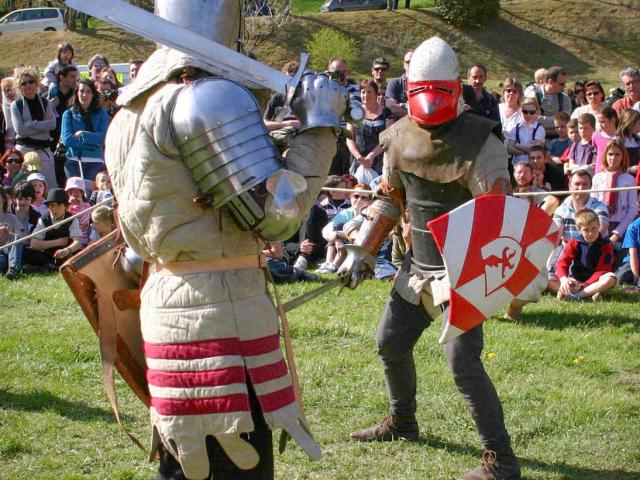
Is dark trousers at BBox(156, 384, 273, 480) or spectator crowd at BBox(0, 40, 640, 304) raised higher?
dark trousers at BBox(156, 384, 273, 480)

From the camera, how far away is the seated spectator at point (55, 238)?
9500 millimetres

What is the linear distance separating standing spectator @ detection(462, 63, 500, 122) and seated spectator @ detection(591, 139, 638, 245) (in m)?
1.15

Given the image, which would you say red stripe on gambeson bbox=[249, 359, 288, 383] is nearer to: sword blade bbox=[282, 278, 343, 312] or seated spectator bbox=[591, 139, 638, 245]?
sword blade bbox=[282, 278, 343, 312]

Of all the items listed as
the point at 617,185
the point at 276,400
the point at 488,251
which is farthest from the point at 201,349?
the point at 617,185

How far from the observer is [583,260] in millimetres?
8273

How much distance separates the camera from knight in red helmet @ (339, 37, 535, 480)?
4195mm

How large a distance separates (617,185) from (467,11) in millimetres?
21789

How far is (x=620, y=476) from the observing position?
4422 mm

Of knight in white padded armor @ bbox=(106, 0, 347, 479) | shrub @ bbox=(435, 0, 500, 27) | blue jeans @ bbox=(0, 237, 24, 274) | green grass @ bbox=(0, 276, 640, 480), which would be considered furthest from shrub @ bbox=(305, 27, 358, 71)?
knight in white padded armor @ bbox=(106, 0, 347, 479)

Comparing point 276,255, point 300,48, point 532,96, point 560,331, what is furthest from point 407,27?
point 560,331

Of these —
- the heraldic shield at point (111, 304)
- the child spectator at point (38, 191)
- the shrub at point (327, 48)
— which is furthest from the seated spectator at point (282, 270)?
the shrub at point (327, 48)

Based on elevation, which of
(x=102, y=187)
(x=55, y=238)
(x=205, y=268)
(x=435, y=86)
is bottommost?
(x=55, y=238)

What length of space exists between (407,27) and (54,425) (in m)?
26.3

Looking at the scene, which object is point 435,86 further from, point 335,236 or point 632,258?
point 335,236
